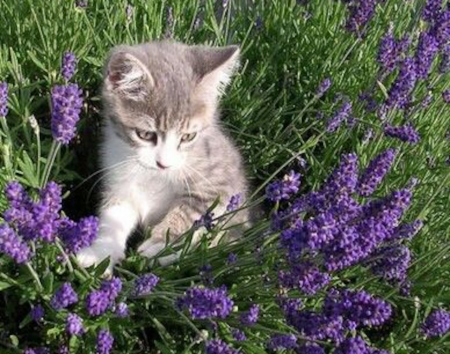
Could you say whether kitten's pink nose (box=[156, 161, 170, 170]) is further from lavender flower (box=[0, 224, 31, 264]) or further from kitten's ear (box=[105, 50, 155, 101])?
lavender flower (box=[0, 224, 31, 264])

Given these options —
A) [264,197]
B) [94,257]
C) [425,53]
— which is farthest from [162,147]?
[425,53]

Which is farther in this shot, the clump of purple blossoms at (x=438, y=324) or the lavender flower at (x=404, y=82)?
the lavender flower at (x=404, y=82)

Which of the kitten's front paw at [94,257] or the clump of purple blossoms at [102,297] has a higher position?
the clump of purple blossoms at [102,297]

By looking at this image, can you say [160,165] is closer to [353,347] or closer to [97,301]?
[97,301]

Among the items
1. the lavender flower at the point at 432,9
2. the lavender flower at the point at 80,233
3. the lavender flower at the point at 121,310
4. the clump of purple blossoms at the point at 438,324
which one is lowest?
the lavender flower at the point at 121,310

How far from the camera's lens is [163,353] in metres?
2.03

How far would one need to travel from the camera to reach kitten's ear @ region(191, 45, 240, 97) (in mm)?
2447

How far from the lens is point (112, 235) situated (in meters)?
2.55

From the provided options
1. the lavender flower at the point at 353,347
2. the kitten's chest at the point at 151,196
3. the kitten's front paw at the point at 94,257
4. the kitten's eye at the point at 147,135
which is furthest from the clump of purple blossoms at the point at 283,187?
the kitten's chest at the point at 151,196

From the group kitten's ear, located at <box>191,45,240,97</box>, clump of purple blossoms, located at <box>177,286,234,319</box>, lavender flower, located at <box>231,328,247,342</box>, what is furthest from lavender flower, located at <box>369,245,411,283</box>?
kitten's ear, located at <box>191,45,240,97</box>

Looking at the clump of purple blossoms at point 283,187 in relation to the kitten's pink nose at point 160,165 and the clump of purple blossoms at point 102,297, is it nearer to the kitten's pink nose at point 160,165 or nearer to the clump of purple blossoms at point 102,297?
the clump of purple blossoms at point 102,297

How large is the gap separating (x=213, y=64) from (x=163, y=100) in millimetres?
208

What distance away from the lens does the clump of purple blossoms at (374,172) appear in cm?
191

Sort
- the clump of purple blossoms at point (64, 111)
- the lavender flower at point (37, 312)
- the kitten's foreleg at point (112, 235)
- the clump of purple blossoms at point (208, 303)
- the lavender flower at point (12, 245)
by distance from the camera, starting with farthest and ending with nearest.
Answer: the kitten's foreleg at point (112, 235), the lavender flower at point (37, 312), the clump of purple blossoms at point (64, 111), the clump of purple blossoms at point (208, 303), the lavender flower at point (12, 245)
